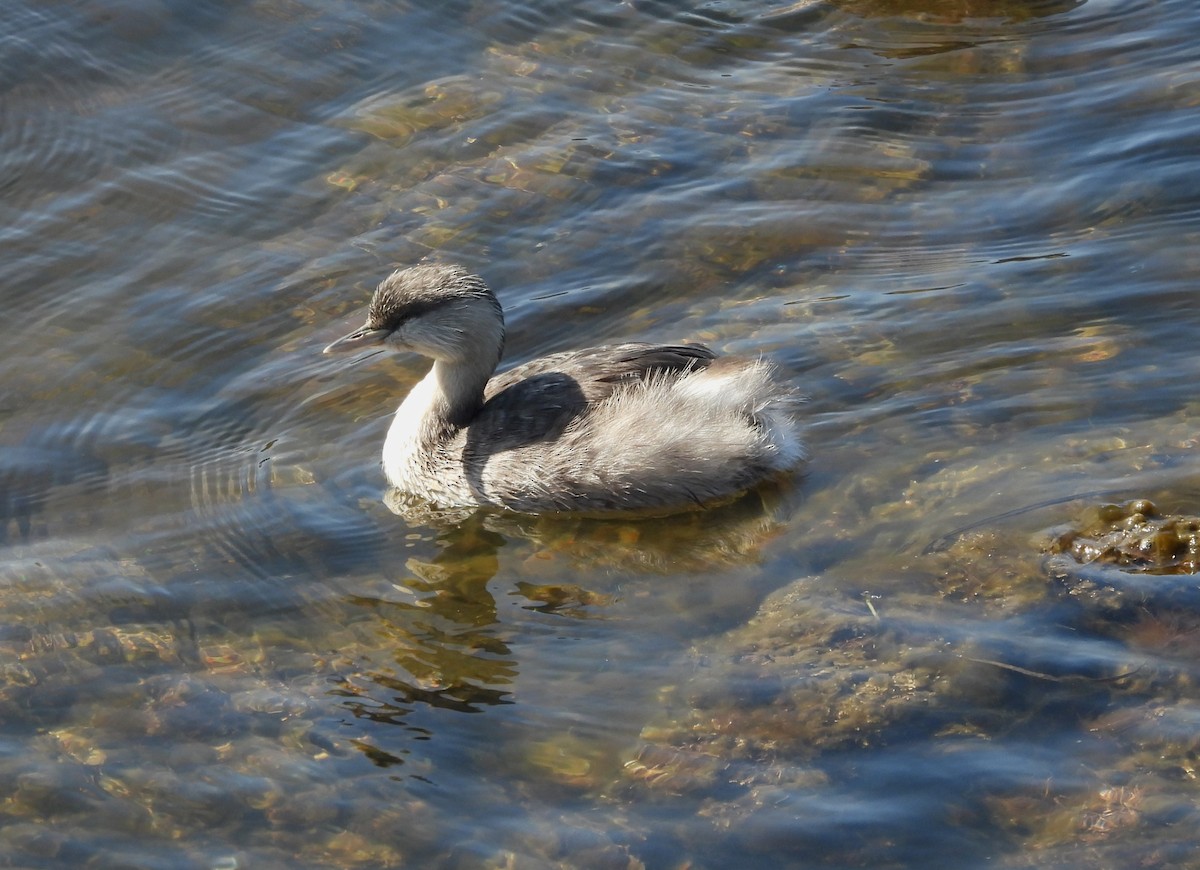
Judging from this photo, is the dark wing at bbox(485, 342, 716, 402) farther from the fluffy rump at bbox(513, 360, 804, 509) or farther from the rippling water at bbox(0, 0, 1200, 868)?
the rippling water at bbox(0, 0, 1200, 868)

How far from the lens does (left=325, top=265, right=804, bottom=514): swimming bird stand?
22.6 ft

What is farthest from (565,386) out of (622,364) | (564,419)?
(622,364)

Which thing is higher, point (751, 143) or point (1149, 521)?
point (751, 143)

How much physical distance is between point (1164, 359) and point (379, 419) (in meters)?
3.73

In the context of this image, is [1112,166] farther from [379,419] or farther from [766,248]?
[379,419]

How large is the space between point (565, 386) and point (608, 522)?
0.66 m

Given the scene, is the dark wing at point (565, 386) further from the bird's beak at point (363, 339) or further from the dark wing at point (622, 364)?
the bird's beak at point (363, 339)

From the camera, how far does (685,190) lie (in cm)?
914

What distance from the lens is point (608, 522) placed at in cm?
697

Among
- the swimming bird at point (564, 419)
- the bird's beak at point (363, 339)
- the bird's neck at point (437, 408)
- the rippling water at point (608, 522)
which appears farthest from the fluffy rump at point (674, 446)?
the bird's beak at point (363, 339)

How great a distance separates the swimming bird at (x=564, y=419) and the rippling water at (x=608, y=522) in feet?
0.62

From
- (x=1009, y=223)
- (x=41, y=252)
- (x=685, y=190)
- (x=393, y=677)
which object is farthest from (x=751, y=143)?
(x=393, y=677)

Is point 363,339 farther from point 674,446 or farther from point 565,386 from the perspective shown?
point 674,446

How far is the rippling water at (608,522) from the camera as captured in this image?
5.11 m
